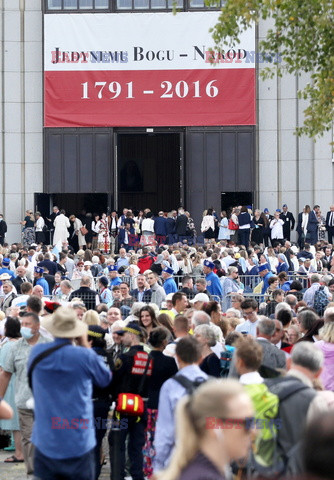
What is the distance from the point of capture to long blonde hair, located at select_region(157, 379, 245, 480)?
14.5ft

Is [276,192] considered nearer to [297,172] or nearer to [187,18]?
[297,172]

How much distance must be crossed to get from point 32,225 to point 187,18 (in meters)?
8.92

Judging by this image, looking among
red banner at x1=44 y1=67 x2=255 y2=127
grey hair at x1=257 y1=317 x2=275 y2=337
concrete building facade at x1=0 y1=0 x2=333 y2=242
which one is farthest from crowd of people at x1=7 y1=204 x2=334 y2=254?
grey hair at x1=257 y1=317 x2=275 y2=337

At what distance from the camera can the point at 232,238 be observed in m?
34.5

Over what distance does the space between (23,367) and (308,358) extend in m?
3.98

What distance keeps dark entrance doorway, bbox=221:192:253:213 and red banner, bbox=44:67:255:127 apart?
253 cm

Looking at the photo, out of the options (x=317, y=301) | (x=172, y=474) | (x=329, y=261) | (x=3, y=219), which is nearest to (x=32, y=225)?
(x=3, y=219)

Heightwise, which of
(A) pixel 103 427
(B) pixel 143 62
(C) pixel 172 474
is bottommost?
(A) pixel 103 427

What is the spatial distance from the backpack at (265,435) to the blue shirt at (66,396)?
1.09m

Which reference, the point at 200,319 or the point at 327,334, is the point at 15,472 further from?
the point at 327,334

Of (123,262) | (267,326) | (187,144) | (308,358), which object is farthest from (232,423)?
(187,144)

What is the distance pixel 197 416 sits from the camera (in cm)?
448

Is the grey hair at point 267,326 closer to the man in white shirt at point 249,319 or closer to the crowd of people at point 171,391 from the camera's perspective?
the crowd of people at point 171,391

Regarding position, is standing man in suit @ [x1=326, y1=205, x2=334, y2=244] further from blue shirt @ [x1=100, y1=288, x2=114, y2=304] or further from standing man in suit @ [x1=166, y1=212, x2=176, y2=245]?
blue shirt @ [x1=100, y1=288, x2=114, y2=304]
